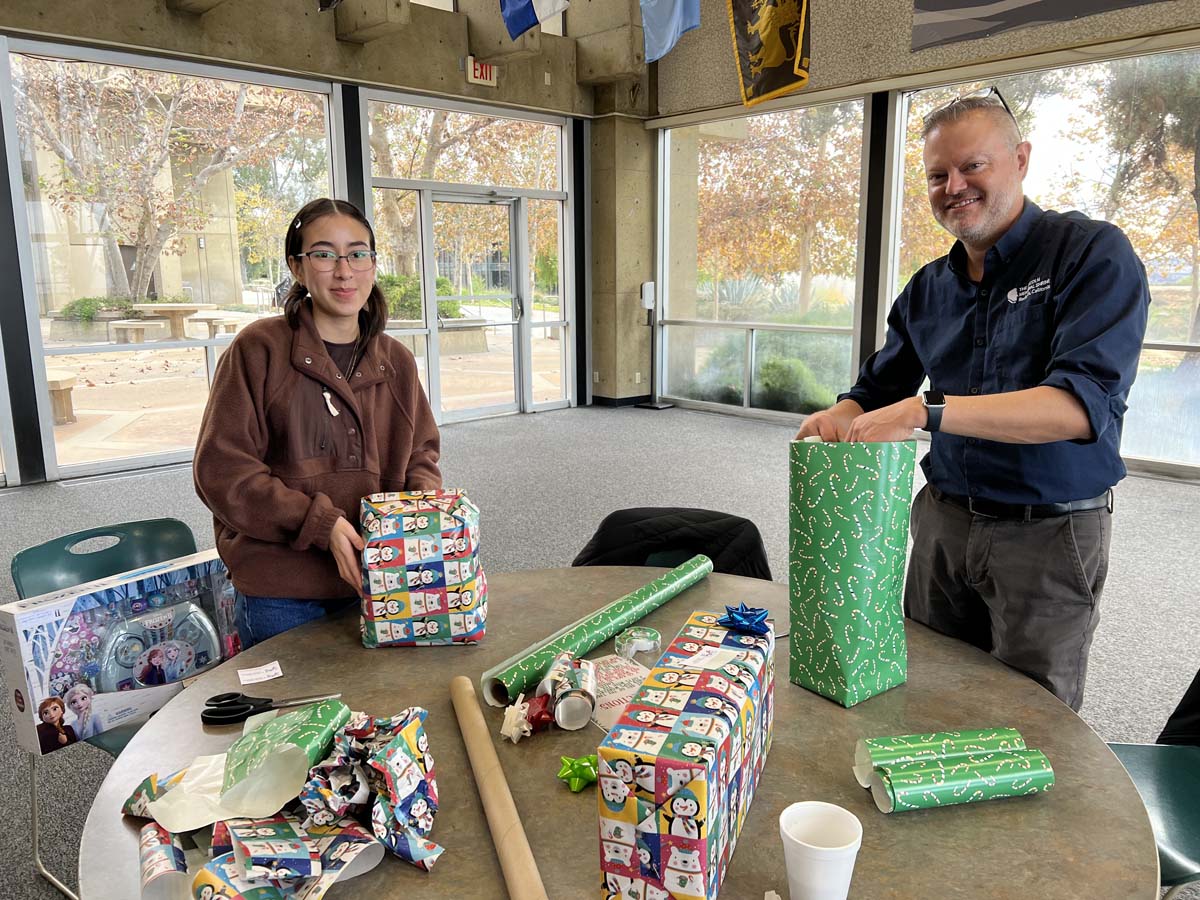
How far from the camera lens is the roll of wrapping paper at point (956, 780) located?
100 cm

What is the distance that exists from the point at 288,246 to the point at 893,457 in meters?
1.32

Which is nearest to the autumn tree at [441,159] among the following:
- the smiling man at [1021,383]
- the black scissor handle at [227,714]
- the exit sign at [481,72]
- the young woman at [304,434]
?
the exit sign at [481,72]

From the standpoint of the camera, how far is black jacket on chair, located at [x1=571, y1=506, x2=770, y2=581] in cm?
248

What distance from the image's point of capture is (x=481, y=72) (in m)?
7.39

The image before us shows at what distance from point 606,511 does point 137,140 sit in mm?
4247

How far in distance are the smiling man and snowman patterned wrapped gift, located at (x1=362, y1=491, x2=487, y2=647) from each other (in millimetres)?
677

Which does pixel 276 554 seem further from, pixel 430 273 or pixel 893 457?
pixel 430 273

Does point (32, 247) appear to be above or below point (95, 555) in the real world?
above

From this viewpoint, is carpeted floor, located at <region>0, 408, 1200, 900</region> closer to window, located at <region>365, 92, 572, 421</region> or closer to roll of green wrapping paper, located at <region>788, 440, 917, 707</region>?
window, located at <region>365, 92, 572, 421</region>

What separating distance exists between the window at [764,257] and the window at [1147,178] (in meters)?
1.54

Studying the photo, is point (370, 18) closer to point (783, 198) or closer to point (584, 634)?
point (783, 198)

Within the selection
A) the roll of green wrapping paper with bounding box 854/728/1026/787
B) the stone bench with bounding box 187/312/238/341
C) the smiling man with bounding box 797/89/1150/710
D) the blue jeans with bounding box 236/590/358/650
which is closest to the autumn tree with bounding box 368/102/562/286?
the stone bench with bounding box 187/312/238/341

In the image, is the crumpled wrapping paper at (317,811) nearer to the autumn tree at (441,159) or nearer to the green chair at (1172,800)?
the green chair at (1172,800)

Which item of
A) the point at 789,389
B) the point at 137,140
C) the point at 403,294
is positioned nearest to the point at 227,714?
the point at 137,140
